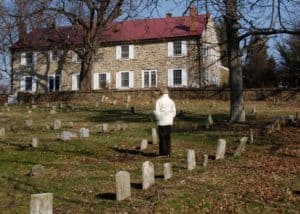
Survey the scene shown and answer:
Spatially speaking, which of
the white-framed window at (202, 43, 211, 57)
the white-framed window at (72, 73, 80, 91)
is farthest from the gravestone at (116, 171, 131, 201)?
the white-framed window at (72, 73, 80, 91)

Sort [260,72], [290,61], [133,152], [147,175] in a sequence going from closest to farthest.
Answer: [147,175] → [133,152] → [290,61] → [260,72]


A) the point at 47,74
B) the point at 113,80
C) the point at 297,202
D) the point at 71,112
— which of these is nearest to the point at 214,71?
the point at 113,80

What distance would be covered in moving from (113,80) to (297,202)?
47.4 m

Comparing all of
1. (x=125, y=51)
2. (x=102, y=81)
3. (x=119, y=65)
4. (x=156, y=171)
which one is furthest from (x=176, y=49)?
(x=156, y=171)

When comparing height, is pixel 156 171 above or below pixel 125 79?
below

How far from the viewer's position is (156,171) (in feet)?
44.7

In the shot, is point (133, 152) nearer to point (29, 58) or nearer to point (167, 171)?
point (167, 171)

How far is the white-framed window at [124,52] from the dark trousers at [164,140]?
41.1 meters

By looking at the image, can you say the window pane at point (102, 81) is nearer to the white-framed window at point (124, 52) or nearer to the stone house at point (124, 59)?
the stone house at point (124, 59)

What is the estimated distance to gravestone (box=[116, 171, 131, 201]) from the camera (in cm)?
1058

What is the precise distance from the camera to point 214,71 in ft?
190

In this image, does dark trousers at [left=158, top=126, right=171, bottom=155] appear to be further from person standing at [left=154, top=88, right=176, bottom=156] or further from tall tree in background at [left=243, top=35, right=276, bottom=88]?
tall tree in background at [left=243, top=35, right=276, bottom=88]

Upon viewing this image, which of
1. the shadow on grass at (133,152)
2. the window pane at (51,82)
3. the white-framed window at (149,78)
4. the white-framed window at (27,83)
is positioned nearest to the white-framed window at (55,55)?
the window pane at (51,82)

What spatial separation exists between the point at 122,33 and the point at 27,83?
12.2m
